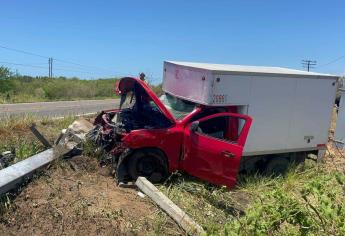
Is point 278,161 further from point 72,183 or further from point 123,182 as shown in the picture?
point 72,183

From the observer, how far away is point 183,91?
419 inches

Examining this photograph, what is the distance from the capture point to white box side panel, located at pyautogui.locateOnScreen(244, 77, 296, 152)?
1077cm

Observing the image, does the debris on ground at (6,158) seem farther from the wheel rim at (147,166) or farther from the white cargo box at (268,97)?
the white cargo box at (268,97)

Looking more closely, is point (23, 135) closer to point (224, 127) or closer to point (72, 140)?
point (72, 140)

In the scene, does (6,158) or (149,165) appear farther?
(149,165)

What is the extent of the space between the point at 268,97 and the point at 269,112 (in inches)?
14.0

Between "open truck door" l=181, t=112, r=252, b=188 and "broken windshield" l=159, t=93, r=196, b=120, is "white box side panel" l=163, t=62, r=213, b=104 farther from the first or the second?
"open truck door" l=181, t=112, r=252, b=188

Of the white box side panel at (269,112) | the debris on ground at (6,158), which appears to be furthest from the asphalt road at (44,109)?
the white box side panel at (269,112)

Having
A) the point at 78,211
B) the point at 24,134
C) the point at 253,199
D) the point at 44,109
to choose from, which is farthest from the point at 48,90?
the point at 78,211

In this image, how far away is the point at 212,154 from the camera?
9.02 meters

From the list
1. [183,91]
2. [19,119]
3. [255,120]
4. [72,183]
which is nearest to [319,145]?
[255,120]

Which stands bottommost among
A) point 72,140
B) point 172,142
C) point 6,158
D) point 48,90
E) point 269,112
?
point 48,90

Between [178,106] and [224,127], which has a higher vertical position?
[178,106]

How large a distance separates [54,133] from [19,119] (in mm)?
1222
